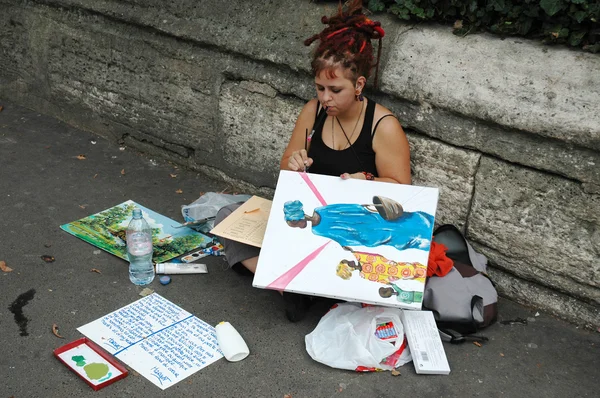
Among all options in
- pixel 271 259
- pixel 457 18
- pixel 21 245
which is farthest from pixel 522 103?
pixel 21 245

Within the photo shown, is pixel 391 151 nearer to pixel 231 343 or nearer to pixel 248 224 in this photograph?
pixel 248 224

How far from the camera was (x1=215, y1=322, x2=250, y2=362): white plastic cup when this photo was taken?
9.71 ft

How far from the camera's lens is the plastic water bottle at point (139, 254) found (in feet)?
11.4

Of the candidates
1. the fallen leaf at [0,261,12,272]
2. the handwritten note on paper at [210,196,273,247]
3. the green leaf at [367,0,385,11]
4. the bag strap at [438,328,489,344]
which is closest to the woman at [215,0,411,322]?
the handwritten note on paper at [210,196,273,247]

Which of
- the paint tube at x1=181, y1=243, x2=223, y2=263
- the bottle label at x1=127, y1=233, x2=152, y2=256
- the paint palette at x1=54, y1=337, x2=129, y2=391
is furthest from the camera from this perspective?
the paint tube at x1=181, y1=243, x2=223, y2=263

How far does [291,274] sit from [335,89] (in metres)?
0.87

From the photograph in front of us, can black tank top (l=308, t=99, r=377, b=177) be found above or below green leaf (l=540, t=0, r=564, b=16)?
below

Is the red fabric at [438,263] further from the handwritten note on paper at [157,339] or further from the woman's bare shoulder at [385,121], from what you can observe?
the handwritten note on paper at [157,339]

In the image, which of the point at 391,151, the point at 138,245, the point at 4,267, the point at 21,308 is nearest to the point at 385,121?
the point at 391,151

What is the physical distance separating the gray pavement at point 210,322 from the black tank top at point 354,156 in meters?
0.69

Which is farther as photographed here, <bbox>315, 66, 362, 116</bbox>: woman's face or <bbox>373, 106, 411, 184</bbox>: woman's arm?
<bbox>373, 106, 411, 184</bbox>: woman's arm

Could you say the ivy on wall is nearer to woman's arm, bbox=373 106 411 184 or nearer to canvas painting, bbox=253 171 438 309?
woman's arm, bbox=373 106 411 184

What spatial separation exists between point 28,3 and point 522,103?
3912 mm

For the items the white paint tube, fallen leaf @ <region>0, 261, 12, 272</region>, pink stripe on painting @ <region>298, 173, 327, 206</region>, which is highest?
pink stripe on painting @ <region>298, 173, 327, 206</region>
